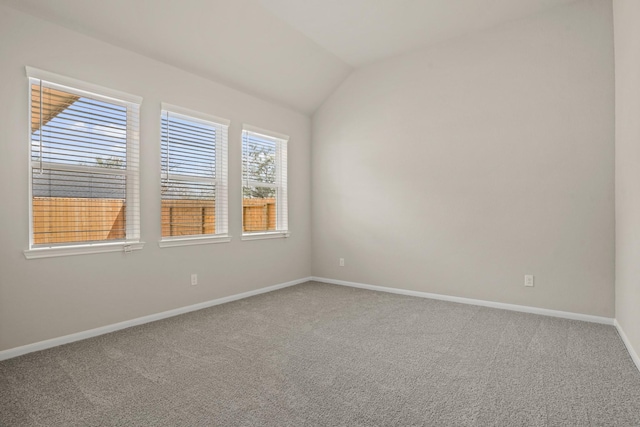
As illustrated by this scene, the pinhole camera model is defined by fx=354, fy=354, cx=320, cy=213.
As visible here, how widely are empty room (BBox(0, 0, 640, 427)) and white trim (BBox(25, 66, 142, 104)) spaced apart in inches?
0.6

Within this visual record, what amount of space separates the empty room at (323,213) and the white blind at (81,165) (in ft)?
0.06

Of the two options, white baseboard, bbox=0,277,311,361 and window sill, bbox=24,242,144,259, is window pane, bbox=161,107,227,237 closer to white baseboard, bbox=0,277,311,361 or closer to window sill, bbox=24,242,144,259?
window sill, bbox=24,242,144,259

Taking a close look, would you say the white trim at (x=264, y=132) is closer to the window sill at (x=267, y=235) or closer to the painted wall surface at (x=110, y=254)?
the painted wall surface at (x=110, y=254)

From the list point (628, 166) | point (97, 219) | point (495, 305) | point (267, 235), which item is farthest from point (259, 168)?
point (628, 166)

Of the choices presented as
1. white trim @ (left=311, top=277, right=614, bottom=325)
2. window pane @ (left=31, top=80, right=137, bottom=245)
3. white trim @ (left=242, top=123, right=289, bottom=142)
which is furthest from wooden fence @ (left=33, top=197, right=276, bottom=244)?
white trim @ (left=311, top=277, right=614, bottom=325)

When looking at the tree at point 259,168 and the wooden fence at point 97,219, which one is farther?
the tree at point 259,168

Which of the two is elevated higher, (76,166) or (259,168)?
(259,168)

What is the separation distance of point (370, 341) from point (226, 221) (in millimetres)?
2201

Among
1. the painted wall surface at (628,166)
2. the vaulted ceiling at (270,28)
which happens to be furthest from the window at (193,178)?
the painted wall surface at (628,166)

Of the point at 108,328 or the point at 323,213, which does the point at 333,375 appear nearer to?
the point at 108,328

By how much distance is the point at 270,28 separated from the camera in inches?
146

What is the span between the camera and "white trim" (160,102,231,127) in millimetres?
3559

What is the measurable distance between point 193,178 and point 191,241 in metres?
0.68

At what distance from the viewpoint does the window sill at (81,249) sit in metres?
2.69
